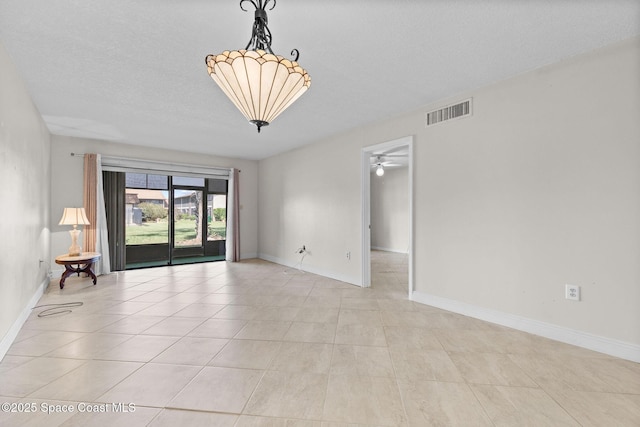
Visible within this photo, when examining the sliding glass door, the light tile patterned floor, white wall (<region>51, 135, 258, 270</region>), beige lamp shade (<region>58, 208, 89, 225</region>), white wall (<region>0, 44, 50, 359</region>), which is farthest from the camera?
the sliding glass door

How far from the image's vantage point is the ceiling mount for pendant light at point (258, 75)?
144 centimetres

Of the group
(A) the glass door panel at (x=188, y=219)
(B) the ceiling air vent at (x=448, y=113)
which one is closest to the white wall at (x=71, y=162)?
(A) the glass door panel at (x=188, y=219)

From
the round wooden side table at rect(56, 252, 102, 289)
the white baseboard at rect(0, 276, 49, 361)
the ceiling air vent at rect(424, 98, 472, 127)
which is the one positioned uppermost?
the ceiling air vent at rect(424, 98, 472, 127)

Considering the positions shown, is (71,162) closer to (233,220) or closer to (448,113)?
(233,220)

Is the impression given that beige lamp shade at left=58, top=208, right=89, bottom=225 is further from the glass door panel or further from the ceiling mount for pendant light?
the ceiling mount for pendant light

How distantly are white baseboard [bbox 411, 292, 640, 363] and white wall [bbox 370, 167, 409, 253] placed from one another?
5098mm

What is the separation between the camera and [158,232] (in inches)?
274

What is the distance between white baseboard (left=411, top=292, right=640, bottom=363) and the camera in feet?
7.24

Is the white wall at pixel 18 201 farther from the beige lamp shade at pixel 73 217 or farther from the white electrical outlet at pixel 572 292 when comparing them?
the white electrical outlet at pixel 572 292

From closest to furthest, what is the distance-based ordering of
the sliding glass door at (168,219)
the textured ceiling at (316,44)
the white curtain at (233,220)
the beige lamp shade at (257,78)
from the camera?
the beige lamp shade at (257,78) → the textured ceiling at (316,44) → the sliding glass door at (168,219) → the white curtain at (233,220)

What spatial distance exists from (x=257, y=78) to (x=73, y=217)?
15.5 feet

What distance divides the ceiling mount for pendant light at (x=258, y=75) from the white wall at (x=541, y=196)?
2332mm

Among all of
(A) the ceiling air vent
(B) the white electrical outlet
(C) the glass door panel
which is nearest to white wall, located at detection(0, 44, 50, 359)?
(C) the glass door panel

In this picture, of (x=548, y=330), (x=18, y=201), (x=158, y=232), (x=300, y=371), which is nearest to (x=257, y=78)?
(x=300, y=371)
